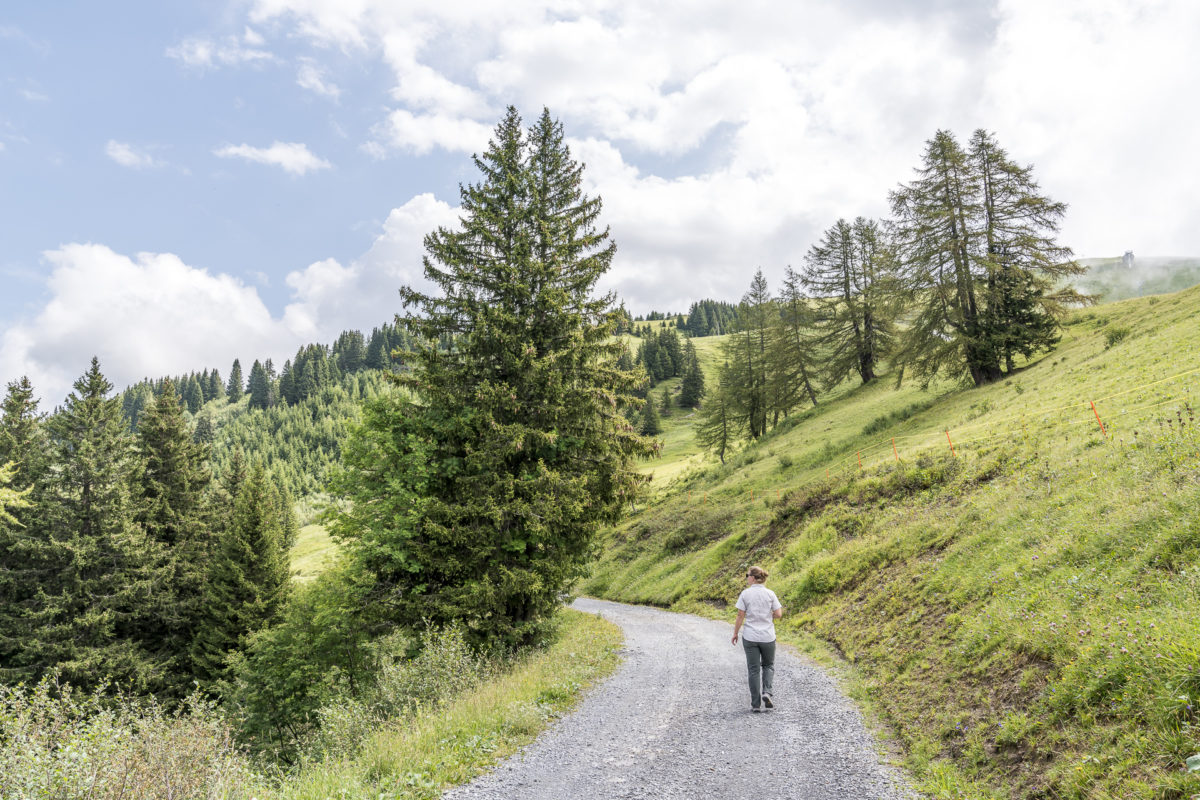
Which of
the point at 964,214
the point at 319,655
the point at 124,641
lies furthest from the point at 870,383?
the point at 124,641

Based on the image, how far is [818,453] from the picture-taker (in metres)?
31.8

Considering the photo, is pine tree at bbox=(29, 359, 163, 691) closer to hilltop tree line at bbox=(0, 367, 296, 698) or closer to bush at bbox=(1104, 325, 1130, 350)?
hilltop tree line at bbox=(0, 367, 296, 698)

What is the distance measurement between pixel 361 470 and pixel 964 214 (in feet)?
109

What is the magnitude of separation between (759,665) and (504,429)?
8.45m

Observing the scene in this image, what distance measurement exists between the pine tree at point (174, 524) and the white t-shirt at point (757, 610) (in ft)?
107

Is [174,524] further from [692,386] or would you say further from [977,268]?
[692,386]

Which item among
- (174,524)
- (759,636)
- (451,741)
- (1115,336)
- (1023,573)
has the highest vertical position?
(1115,336)

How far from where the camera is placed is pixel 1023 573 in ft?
30.1

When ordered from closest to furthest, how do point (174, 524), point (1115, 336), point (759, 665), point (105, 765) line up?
point (105, 765)
point (759, 665)
point (1115, 336)
point (174, 524)

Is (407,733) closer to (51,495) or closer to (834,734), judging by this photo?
(834,734)

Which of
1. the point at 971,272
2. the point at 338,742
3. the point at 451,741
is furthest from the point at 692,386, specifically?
the point at 451,741

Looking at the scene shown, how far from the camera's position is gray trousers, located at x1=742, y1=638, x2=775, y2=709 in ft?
29.0

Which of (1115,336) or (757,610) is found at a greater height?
(1115,336)

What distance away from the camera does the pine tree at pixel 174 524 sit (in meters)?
30.0
